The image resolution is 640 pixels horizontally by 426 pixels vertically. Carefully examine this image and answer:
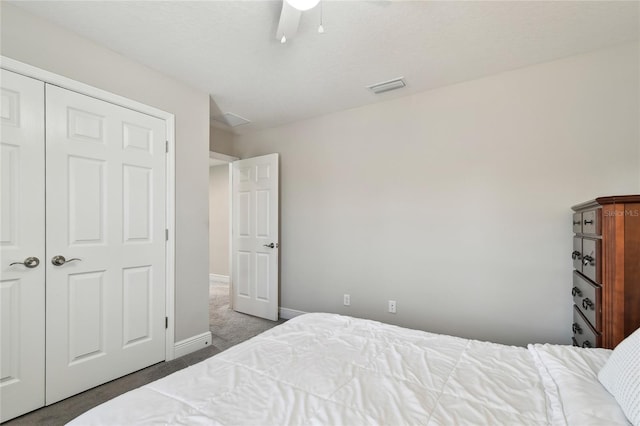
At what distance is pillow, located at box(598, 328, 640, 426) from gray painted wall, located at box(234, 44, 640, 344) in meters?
1.65

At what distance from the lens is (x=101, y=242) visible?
2.23m

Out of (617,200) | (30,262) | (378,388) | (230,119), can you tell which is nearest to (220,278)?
(230,119)

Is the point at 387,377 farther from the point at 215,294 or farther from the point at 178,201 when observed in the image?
the point at 215,294

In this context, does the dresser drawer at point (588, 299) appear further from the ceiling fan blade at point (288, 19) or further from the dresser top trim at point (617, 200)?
the ceiling fan blade at point (288, 19)

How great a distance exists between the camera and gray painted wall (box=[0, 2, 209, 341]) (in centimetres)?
200

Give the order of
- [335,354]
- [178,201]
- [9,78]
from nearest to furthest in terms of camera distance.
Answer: [335,354]
[9,78]
[178,201]

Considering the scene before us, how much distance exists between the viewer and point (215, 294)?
5.09 metres

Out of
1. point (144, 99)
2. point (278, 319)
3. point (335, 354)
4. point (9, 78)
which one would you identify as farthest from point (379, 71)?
point (278, 319)

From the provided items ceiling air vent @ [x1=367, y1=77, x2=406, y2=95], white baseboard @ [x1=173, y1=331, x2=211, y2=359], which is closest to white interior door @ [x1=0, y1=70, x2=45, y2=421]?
white baseboard @ [x1=173, y1=331, x2=211, y2=359]

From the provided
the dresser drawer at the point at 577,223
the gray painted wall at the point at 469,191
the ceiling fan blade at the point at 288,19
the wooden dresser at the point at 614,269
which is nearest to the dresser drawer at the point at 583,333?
the wooden dresser at the point at 614,269

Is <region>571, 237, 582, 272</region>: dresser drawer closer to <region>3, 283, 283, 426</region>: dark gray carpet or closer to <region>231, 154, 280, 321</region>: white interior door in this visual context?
<region>231, 154, 280, 321</region>: white interior door

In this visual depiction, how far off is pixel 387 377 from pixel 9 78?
2.63 meters

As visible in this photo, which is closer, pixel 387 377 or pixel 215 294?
pixel 387 377

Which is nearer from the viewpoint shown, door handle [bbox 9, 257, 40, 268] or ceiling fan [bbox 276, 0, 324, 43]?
ceiling fan [bbox 276, 0, 324, 43]
